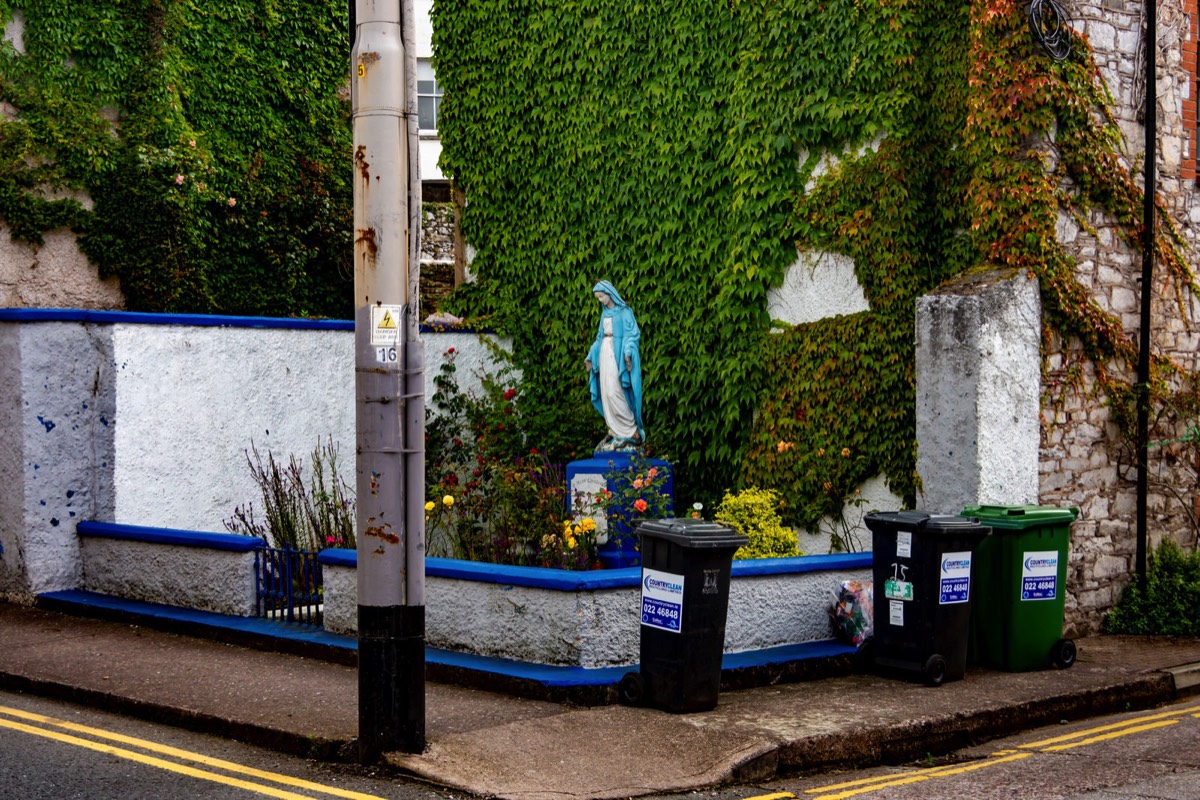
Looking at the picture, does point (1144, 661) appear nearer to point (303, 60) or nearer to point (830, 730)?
point (830, 730)

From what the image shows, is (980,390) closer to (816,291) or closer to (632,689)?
(816,291)

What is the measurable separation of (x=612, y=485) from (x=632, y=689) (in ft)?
14.5

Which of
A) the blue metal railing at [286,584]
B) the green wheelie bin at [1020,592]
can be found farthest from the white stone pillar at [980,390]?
the blue metal railing at [286,584]

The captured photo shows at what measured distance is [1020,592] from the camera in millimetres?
9938

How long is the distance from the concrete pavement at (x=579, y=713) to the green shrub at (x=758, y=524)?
2.13 m

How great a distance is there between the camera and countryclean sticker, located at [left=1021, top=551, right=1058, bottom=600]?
9977mm

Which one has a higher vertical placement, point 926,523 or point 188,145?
point 188,145

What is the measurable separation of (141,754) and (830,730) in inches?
151

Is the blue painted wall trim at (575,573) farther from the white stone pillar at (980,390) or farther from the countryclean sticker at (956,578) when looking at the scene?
the white stone pillar at (980,390)

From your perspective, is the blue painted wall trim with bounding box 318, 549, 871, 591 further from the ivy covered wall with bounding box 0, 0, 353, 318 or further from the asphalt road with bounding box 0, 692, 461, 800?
the ivy covered wall with bounding box 0, 0, 353, 318

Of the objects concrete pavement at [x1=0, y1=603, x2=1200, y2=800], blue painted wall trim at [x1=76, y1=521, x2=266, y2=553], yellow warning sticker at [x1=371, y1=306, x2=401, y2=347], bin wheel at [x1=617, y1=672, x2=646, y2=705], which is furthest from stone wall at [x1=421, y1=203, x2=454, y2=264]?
yellow warning sticker at [x1=371, y1=306, x2=401, y2=347]

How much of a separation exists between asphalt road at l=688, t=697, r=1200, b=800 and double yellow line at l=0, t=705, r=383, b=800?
210 centimetres

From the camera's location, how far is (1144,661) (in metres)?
10.4

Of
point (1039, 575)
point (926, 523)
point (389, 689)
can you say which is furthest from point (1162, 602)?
point (389, 689)
